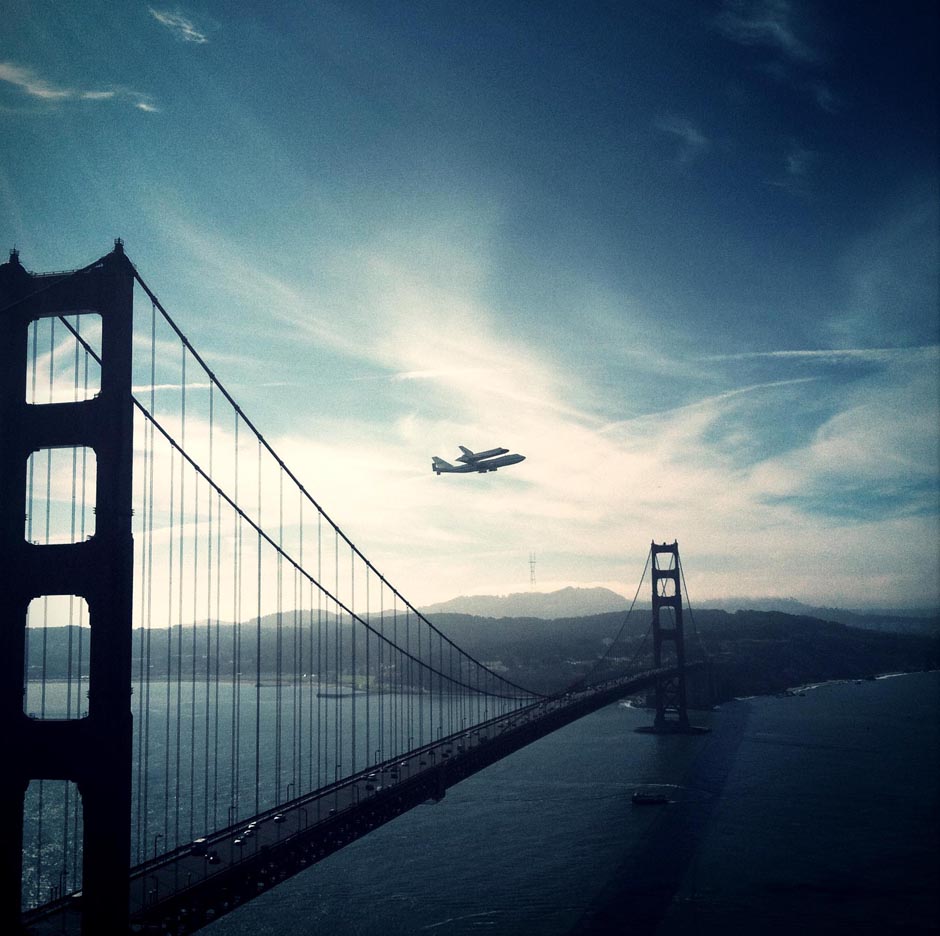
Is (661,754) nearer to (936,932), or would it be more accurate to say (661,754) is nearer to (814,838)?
(814,838)

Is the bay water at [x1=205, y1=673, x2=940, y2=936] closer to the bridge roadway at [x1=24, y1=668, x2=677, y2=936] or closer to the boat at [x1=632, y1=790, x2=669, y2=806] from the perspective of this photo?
the boat at [x1=632, y1=790, x2=669, y2=806]

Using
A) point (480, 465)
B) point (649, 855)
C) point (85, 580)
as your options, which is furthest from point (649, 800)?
point (85, 580)

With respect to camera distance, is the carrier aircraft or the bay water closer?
the bay water

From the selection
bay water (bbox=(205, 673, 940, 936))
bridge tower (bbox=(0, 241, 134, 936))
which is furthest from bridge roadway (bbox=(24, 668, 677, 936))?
bay water (bbox=(205, 673, 940, 936))

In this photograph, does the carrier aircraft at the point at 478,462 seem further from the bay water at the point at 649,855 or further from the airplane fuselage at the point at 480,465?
the bay water at the point at 649,855

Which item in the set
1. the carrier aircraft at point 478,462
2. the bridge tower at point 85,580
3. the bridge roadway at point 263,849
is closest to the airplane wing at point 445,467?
the carrier aircraft at point 478,462

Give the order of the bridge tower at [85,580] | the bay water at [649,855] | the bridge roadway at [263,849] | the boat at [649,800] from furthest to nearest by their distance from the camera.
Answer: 1. the boat at [649,800]
2. the bay water at [649,855]
3. the bridge roadway at [263,849]
4. the bridge tower at [85,580]

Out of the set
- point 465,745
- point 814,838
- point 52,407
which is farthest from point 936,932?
point 52,407

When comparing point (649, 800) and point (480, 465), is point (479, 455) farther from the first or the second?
point (649, 800)
